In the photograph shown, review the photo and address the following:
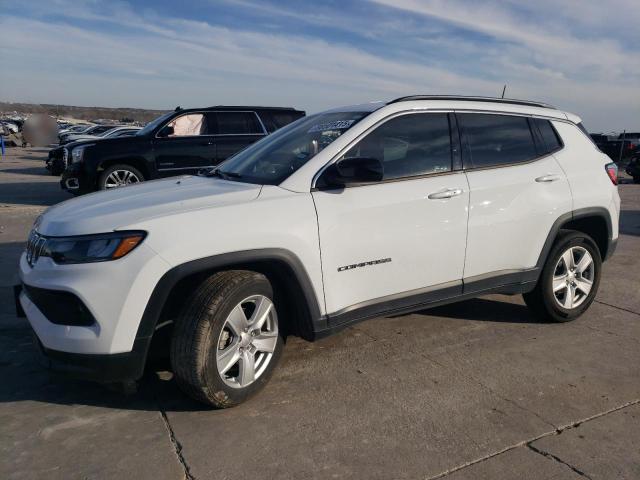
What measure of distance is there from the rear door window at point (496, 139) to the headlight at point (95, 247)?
8.17 feet

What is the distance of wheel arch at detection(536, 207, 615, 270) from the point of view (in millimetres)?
4465

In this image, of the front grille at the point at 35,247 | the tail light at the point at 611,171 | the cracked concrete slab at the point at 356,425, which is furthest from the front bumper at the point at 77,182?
the tail light at the point at 611,171

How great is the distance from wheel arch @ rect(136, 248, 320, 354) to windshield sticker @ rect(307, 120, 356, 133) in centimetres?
107

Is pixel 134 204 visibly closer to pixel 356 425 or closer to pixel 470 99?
pixel 356 425

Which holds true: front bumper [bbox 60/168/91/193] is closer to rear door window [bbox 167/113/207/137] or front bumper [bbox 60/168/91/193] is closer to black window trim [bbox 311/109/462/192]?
rear door window [bbox 167/113/207/137]

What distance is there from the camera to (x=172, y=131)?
10359 millimetres

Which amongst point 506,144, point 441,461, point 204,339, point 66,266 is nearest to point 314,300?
point 204,339

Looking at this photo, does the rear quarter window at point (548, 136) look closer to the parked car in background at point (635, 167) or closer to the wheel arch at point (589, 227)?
the wheel arch at point (589, 227)

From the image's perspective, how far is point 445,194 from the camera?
385 cm

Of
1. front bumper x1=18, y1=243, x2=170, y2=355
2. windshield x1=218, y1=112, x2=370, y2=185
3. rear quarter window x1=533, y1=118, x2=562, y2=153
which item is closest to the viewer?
front bumper x1=18, y1=243, x2=170, y2=355

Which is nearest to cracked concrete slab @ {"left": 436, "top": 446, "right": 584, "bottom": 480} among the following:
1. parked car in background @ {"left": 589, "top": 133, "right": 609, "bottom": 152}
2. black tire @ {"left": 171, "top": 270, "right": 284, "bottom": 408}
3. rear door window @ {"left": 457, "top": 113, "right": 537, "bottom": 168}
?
black tire @ {"left": 171, "top": 270, "right": 284, "bottom": 408}

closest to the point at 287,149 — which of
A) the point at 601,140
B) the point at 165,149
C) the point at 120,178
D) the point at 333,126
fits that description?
the point at 333,126

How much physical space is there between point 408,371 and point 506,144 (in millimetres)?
1918

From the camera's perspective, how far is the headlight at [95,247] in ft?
9.50
